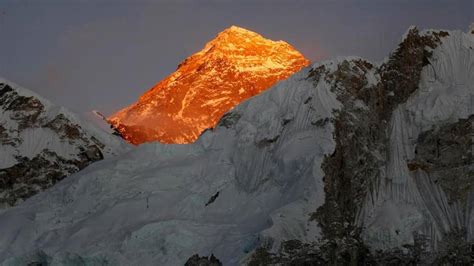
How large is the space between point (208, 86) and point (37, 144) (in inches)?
2089

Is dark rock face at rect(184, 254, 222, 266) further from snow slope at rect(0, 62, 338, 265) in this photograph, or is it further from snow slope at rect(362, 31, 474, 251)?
snow slope at rect(362, 31, 474, 251)

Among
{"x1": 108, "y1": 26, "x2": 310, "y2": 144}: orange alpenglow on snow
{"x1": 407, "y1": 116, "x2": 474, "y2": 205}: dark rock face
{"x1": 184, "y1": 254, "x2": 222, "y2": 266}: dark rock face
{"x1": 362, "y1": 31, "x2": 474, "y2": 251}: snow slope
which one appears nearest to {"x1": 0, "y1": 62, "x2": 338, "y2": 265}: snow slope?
{"x1": 184, "y1": 254, "x2": 222, "y2": 266}: dark rock face

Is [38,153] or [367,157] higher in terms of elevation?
[38,153]

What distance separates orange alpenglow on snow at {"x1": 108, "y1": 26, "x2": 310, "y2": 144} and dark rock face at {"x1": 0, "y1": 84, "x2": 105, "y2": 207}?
2969 centimetres

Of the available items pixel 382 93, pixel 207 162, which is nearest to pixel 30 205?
pixel 207 162

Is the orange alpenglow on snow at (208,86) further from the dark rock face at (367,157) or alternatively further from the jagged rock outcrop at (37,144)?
the dark rock face at (367,157)

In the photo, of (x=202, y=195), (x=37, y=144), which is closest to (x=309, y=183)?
(x=202, y=195)

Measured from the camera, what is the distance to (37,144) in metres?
105

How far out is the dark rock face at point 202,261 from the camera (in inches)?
3191

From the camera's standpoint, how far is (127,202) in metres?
90.2

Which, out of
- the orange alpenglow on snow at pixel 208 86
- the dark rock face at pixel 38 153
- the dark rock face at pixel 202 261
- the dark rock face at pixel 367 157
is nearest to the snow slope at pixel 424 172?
the dark rock face at pixel 367 157

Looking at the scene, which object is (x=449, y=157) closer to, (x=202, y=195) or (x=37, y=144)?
(x=202, y=195)

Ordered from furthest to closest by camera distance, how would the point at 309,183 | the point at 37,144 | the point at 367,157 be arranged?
the point at 37,144 → the point at 367,157 → the point at 309,183

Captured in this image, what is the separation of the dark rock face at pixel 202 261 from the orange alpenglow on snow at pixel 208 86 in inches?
2124
